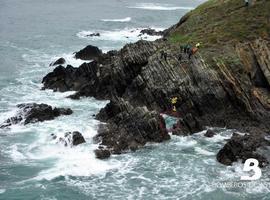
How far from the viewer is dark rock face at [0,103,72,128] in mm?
51750

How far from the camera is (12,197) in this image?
3703cm

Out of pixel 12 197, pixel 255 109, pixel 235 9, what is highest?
pixel 235 9

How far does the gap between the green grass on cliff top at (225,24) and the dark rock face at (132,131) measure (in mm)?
16541

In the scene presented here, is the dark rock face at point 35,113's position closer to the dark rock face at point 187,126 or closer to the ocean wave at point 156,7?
the dark rock face at point 187,126

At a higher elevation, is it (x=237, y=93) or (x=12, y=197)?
(x=237, y=93)

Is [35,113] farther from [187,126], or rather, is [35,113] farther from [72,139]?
[187,126]

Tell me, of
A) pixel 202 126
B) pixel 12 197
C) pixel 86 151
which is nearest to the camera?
pixel 12 197

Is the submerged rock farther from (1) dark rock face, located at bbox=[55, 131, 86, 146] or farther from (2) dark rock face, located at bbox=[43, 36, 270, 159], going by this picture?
(2) dark rock face, located at bbox=[43, 36, 270, 159]

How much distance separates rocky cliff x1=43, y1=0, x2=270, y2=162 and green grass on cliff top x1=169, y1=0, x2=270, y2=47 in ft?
0.41

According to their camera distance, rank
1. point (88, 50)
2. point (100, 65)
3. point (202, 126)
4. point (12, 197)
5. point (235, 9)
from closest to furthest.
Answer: point (12, 197), point (202, 126), point (100, 65), point (235, 9), point (88, 50)

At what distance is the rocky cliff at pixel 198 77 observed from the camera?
5031 cm

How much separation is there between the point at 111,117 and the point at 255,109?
14797 mm

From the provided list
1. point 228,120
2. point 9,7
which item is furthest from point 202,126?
point 9,7

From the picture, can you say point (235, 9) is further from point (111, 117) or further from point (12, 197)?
point (12, 197)
